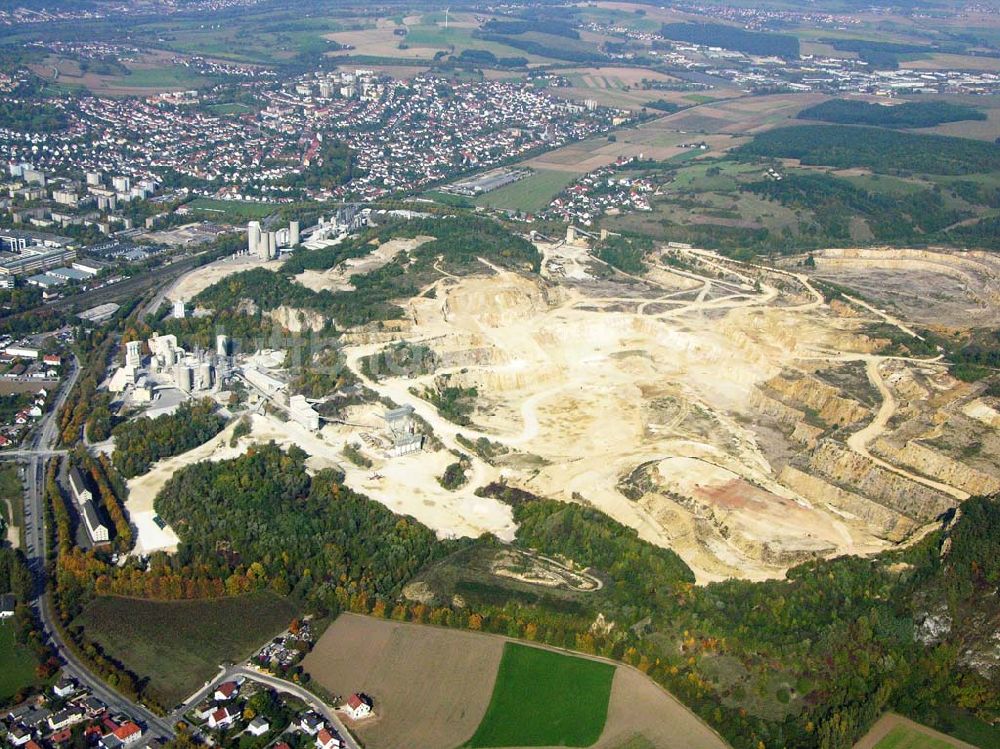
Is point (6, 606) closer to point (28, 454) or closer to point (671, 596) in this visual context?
point (28, 454)

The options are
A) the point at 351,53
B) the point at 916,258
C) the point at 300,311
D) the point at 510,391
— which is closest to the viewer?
the point at 510,391

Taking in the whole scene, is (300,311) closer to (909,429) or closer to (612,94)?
(909,429)

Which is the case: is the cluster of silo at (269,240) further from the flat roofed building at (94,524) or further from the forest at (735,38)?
→ the forest at (735,38)

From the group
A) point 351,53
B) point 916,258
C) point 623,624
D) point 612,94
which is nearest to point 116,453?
point 623,624

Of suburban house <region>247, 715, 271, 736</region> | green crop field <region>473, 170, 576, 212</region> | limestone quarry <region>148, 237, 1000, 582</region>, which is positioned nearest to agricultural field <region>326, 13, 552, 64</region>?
green crop field <region>473, 170, 576, 212</region>

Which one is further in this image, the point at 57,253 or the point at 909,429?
the point at 57,253

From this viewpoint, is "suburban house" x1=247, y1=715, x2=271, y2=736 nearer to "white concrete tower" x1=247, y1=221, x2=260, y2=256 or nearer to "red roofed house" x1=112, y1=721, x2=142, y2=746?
"red roofed house" x1=112, y1=721, x2=142, y2=746
